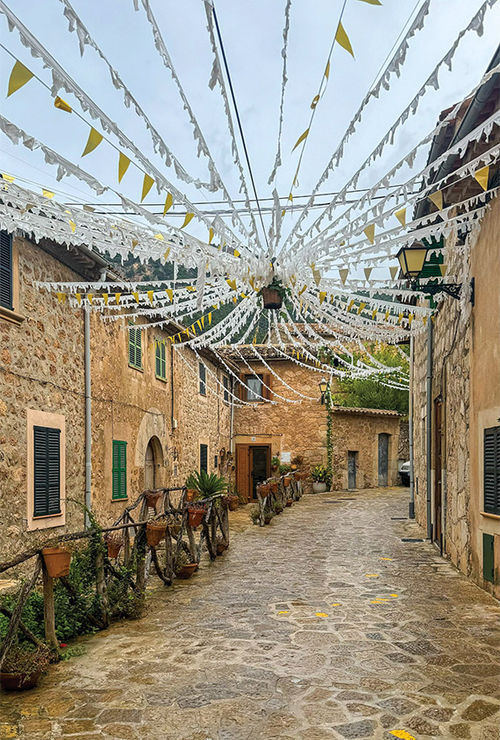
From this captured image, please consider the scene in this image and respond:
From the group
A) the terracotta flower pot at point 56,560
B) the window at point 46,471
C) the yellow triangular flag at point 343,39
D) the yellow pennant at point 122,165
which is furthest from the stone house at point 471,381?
the window at point 46,471

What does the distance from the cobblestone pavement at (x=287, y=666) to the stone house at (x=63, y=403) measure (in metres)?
1.56

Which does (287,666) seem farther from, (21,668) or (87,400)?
(87,400)

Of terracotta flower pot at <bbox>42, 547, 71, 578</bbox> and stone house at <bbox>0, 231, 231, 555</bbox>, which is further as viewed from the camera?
stone house at <bbox>0, 231, 231, 555</bbox>

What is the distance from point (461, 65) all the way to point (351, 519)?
11.4 metres

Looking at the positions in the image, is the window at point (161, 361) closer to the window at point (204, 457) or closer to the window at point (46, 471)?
the window at point (204, 457)

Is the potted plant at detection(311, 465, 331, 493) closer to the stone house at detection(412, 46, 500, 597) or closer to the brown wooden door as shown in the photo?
the brown wooden door

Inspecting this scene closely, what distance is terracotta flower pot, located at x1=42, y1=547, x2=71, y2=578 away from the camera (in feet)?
14.6

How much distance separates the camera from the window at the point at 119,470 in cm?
963

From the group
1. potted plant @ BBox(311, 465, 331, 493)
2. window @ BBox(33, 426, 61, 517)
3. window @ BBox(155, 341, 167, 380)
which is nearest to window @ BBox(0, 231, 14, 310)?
window @ BBox(33, 426, 61, 517)

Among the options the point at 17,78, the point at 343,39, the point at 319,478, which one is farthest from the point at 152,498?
the point at 319,478

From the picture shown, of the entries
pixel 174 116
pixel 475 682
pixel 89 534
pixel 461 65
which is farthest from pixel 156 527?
pixel 461 65

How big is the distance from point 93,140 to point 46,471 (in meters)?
5.15

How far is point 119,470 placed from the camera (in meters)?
9.84

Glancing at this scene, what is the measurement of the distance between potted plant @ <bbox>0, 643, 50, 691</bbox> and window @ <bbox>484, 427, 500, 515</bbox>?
4072mm
